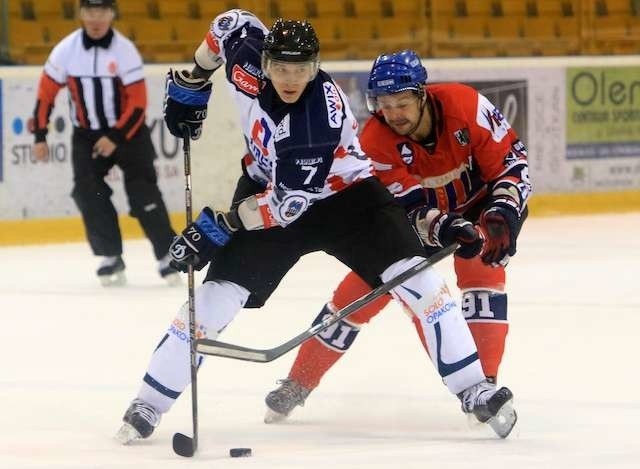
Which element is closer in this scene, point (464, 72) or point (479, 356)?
point (479, 356)

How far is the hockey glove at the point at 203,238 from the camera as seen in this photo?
3748 millimetres

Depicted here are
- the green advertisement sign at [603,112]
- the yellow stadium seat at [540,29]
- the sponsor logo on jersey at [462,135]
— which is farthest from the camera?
the yellow stadium seat at [540,29]

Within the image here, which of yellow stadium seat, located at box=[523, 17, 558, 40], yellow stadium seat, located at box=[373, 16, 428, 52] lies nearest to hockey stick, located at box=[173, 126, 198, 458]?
yellow stadium seat, located at box=[373, 16, 428, 52]

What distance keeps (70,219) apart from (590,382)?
4286mm

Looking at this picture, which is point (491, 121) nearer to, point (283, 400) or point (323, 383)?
point (283, 400)

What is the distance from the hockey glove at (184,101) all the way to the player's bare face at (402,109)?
0.46 m

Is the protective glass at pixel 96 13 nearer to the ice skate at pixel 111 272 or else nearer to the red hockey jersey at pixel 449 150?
the ice skate at pixel 111 272

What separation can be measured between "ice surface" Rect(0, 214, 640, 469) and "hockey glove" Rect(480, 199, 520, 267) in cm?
44

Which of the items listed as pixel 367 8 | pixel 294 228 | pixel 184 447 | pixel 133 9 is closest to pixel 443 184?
pixel 294 228

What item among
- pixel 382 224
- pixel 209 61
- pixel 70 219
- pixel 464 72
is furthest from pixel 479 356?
pixel 464 72

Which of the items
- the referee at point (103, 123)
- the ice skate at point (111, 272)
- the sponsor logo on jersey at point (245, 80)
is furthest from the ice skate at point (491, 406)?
the referee at point (103, 123)

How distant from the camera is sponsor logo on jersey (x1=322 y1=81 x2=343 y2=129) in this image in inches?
147

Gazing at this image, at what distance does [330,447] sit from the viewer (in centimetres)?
380

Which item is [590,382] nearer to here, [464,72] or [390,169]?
[390,169]
